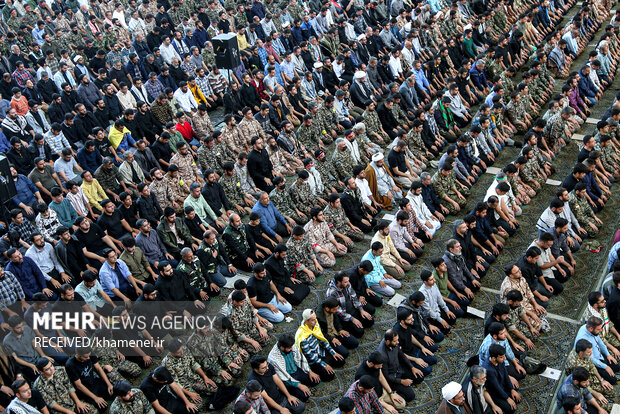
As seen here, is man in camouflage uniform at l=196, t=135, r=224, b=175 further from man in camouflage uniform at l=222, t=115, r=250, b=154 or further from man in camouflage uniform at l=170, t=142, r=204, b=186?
man in camouflage uniform at l=170, t=142, r=204, b=186

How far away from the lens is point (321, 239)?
411 inches

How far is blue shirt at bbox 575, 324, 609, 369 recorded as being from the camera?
26.3 feet

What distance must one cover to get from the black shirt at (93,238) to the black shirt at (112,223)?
17 cm

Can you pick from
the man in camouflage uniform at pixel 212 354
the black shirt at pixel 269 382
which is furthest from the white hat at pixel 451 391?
the man in camouflage uniform at pixel 212 354

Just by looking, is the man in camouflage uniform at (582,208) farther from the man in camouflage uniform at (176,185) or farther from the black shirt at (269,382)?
the man in camouflage uniform at (176,185)

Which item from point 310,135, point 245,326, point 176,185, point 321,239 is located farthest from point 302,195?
point 245,326

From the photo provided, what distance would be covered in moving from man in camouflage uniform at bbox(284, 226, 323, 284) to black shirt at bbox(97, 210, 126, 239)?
2.58m

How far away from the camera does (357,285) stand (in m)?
9.29

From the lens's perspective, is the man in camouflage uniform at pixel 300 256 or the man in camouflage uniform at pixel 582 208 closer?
the man in camouflage uniform at pixel 300 256

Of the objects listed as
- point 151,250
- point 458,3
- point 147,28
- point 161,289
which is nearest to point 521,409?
point 161,289

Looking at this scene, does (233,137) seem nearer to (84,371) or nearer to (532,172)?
(532,172)

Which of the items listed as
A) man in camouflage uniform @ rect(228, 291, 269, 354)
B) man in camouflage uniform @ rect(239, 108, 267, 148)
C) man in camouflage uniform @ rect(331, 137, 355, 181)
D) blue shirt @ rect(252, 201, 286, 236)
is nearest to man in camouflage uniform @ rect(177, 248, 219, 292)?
man in camouflage uniform @ rect(228, 291, 269, 354)

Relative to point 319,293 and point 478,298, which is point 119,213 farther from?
point 478,298

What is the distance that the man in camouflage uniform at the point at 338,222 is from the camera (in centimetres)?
1065
